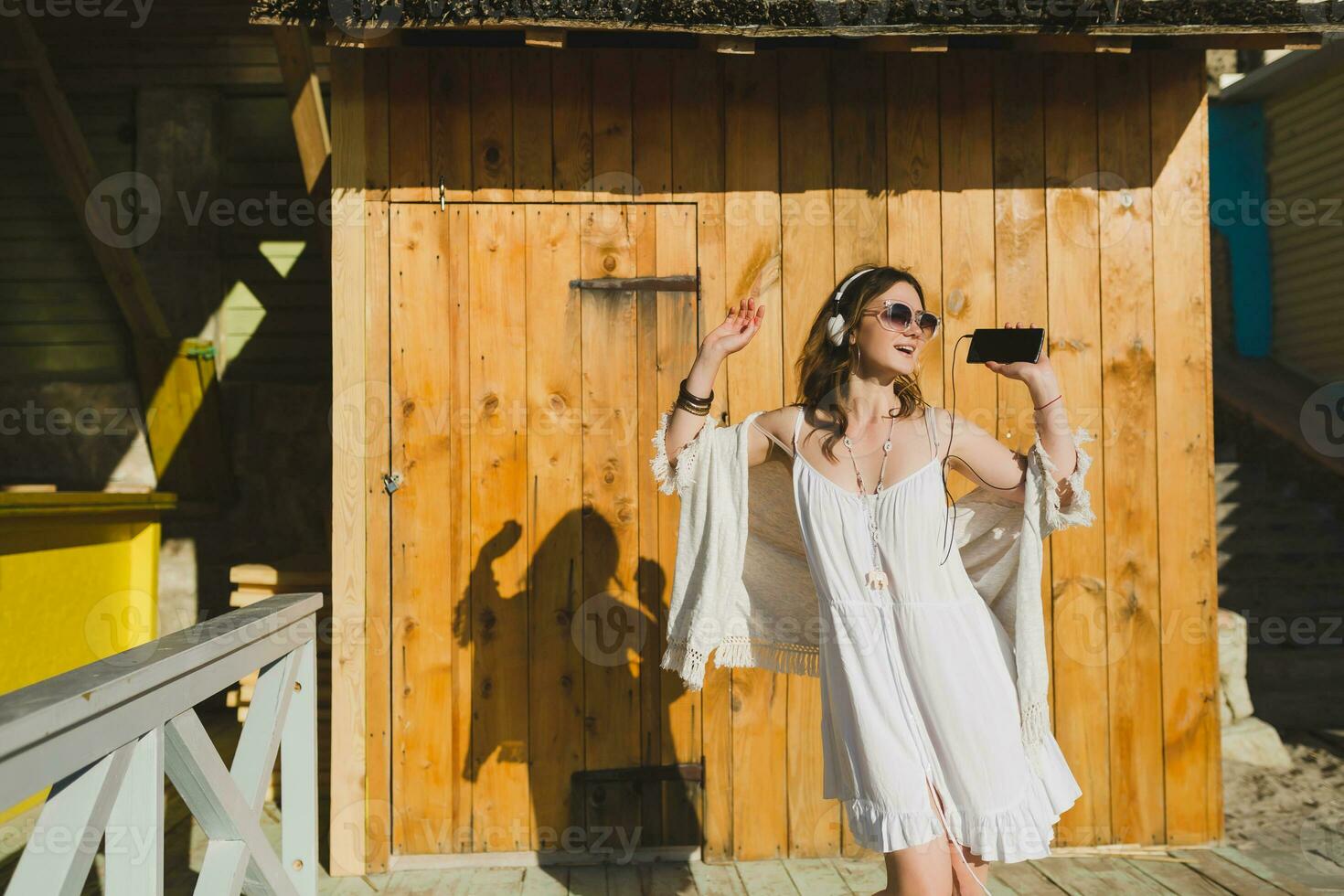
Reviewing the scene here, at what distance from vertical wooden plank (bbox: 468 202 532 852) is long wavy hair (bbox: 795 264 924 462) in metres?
1.47

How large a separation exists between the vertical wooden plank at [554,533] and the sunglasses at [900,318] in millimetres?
1584

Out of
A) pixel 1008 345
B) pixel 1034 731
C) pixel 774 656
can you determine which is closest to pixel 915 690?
pixel 1034 731

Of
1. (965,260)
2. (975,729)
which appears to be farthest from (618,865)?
(965,260)

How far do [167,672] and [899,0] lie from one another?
3.04 m

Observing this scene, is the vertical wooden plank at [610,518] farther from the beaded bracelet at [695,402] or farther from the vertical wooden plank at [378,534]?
the beaded bracelet at [695,402]

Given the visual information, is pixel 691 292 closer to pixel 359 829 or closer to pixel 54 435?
pixel 359 829

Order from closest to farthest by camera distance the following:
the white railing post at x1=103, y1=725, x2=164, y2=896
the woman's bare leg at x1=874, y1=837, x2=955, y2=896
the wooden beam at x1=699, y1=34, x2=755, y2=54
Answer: the white railing post at x1=103, y1=725, x2=164, y2=896
the woman's bare leg at x1=874, y1=837, x2=955, y2=896
the wooden beam at x1=699, y1=34, x2=755, y2=54

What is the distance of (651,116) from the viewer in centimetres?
372

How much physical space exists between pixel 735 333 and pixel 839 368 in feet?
1.05

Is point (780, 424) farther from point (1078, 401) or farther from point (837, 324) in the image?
point (1078, 401)

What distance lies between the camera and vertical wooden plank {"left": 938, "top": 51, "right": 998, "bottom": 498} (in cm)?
373

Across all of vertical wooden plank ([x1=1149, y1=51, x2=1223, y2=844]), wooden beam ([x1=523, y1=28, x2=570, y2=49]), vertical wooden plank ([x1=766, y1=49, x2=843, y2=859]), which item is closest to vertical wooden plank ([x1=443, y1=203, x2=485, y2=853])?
wooden beam ([x1=523, y1=28, x2=570, y2=49])

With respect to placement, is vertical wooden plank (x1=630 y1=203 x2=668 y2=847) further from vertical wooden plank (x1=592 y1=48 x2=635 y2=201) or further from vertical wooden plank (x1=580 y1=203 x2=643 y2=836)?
vertical wooden plank (x1=592 y1=48 x2=635 y2=201)

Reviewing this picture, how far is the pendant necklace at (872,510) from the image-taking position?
2.30 m
